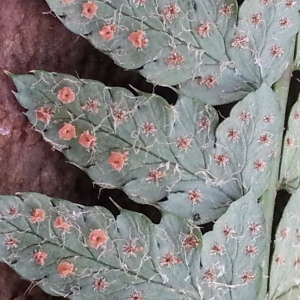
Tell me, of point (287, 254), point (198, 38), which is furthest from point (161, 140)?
point (287, 254)

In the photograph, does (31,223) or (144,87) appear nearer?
(31,223)

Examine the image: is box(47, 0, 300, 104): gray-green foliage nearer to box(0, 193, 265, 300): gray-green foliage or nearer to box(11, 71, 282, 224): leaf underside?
box(11, 71, 282, 224): leaf underside

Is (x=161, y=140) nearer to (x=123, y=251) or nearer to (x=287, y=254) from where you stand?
(x=123, y=251)

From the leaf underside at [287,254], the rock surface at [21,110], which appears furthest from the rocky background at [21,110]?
the leaf underside at [287,254]

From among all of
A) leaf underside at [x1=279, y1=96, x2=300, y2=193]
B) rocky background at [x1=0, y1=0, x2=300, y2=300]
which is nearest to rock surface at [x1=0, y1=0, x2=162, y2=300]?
rocky background at [x1=0, y1=0, x2=300, y2=300]

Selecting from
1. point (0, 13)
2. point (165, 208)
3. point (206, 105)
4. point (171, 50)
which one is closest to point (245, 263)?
point (165, 208)

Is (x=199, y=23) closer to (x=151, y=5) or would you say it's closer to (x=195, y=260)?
(x=151, y=5)

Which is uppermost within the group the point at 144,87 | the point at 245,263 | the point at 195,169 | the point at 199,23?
the point at 199,23

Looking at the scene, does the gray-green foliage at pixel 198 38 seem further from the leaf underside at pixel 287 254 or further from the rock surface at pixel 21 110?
the leaf underside at pixel 287 254
